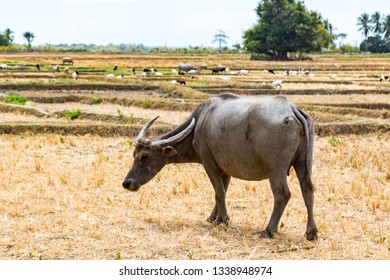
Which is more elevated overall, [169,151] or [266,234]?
[169,151]

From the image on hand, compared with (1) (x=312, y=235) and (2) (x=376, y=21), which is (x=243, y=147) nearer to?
(1) (x=312, y=235)

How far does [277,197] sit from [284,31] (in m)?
46.7

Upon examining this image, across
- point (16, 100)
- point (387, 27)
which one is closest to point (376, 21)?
point (387, 27)

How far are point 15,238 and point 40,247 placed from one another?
36 centimetres

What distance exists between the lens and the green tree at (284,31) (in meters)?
50.1

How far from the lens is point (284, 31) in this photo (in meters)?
50.5

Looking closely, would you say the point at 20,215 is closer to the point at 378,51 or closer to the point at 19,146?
the point at 19,146

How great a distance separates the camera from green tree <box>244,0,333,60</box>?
50094mm

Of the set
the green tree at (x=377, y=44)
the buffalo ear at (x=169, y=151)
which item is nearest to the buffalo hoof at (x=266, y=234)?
the buffalo ear at (x=169, y=151)

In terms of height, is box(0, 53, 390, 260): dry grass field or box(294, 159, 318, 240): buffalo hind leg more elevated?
box(294, 159, 318, 240): buffalo hind leg

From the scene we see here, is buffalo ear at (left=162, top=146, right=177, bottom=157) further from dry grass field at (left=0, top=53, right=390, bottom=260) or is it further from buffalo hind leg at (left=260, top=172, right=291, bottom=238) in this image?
buffalo hind leg at (left=260, top=172, right=291, bottom=238)

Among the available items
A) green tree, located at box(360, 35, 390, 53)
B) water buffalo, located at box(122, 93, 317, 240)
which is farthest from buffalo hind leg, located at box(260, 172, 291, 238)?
green tree, located at box(360, 35, 390, 53)

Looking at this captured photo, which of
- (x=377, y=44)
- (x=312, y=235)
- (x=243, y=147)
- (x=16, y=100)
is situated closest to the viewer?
(x=312, y=235)

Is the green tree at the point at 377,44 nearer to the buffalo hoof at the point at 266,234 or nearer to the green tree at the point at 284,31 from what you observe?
the green tree at the point at 284,31
